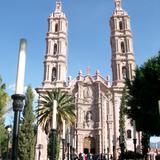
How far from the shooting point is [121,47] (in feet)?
192

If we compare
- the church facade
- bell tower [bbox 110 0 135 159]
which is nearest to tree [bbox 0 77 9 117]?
the church facade

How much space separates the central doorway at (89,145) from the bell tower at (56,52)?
11.3 metres

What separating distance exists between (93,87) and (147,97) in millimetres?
32461

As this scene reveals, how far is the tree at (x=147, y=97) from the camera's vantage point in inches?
935

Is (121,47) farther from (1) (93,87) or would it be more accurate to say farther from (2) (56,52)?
(2) (56,52)

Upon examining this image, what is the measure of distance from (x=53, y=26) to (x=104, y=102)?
64.5 ft

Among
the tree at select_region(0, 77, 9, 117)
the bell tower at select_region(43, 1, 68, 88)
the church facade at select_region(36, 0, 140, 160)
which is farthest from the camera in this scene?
the bell tower at select_region(43, 1, 68, 88)

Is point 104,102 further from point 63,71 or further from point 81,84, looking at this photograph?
point 63,71

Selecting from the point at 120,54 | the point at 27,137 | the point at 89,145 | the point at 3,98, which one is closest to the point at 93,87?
the point at 120,54

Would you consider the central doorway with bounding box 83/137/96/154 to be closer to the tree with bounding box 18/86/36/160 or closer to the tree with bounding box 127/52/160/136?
the tree with bounding box 18/86/36/160

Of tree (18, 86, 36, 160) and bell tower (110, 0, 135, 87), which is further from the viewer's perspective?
bell tower (110, 0, 135, 87)

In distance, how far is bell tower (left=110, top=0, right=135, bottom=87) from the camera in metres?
55.3

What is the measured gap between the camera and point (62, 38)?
58531 mm

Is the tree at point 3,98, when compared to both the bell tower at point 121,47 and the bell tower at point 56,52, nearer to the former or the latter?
the bell tower at point 56,52
